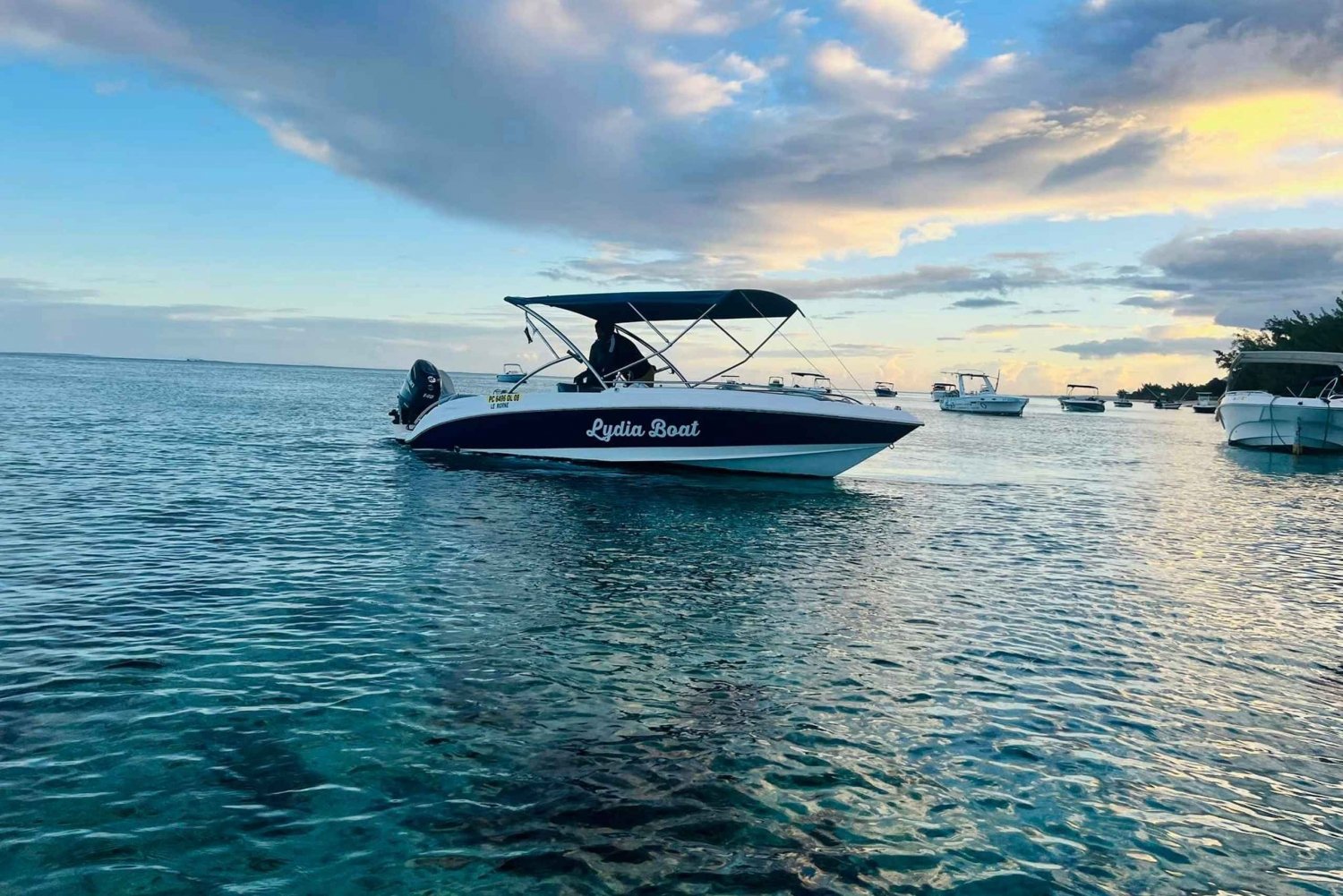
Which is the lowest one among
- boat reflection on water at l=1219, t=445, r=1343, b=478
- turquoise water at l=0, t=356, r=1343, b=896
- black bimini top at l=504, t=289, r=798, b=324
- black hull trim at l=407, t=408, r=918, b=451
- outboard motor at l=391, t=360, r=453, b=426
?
turquoise water at l=0, t=356, r=1343, b=896

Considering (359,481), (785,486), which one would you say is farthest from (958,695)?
(359,481)

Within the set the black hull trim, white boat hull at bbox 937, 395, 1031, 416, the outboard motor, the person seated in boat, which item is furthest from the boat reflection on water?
white boat hull at bbox 937, 395, 1031, 416

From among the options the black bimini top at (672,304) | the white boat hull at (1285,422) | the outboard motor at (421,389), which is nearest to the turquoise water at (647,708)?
the black bimini top at (672,304)

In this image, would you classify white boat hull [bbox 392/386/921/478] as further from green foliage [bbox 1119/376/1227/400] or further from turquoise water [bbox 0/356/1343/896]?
green foliage [bbox 1119/376/1227/400]

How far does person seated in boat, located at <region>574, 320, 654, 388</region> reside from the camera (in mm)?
21531

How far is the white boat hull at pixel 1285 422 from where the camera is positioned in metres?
40.6

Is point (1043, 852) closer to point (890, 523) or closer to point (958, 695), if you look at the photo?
point (958, 695)

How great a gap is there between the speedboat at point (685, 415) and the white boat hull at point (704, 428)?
24 mm

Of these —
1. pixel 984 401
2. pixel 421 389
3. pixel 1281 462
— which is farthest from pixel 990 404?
pixel 421 389

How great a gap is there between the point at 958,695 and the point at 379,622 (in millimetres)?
5427

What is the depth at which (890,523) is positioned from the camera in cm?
1568

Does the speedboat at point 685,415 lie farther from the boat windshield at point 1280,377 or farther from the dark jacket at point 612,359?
the boat windshield at point 1280,377

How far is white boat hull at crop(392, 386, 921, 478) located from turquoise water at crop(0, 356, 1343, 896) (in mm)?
5694

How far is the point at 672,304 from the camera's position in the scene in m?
20.7
